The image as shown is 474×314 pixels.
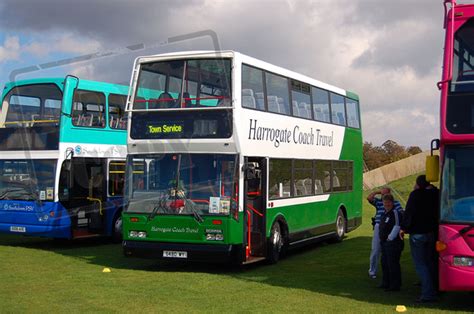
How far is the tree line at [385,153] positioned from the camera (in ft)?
211

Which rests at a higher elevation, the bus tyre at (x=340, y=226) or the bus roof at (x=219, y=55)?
the bus roof at (x=219, y=55)

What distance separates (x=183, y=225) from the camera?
1389 cm

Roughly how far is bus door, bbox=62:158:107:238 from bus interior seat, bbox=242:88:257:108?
596cm

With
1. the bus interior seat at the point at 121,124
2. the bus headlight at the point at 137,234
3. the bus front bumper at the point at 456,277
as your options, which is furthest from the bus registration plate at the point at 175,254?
the bus interior seat at the point at 121,124

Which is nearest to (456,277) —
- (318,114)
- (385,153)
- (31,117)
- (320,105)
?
(318,114)

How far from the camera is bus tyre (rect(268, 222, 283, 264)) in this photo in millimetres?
15297

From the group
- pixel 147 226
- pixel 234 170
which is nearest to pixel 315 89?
pixel 234 170

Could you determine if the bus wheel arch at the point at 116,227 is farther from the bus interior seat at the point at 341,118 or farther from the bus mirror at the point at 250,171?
the bus interior seat at the point at 341,118

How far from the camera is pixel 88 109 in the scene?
1881 centimetres

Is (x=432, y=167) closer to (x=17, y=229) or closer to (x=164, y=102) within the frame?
(x=164, y=102)

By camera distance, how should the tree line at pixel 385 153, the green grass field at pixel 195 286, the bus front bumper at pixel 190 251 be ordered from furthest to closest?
the tree line at pixel 385 153 < the bus front bumper at pixel 190 251 < the green grass field at pixel 195 286

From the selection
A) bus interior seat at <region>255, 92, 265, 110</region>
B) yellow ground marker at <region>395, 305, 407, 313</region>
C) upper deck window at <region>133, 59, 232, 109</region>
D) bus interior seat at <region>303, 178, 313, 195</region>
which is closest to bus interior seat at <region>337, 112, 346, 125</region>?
bus interior seat at <region>303, 178, 313, 195</region>

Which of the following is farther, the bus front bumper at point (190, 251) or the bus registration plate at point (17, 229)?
the bus registration plate at point (17, 229)

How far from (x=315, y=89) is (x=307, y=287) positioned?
7.43 m
